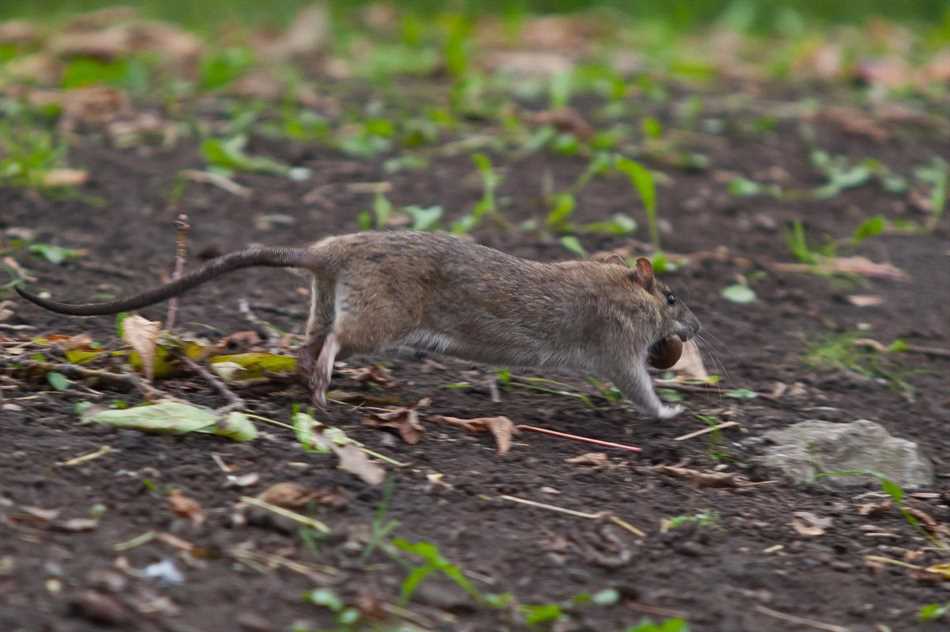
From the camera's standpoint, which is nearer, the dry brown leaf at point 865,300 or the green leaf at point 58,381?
the green leaf at point 58,381

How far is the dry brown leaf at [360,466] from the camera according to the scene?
390cm

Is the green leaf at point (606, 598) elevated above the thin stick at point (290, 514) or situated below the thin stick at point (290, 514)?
below

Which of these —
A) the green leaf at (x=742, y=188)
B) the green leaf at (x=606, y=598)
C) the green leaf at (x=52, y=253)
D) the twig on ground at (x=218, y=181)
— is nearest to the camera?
the green leaf at (x=606, y=598)

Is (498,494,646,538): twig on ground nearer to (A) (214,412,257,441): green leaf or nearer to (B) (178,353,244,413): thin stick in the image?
(A) (214,412,257,441): green leaf

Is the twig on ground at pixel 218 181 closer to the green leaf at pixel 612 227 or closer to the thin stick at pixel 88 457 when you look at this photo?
the green leaf at pixel 612 227

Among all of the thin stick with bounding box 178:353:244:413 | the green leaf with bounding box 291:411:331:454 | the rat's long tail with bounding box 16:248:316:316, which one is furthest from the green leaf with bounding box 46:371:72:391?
the green leaf with bounding box 291:411:331:454

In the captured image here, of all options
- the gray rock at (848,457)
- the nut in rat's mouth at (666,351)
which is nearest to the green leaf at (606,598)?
the gray rock at (848,457)

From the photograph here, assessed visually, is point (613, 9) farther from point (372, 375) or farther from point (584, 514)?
point (584, 514)

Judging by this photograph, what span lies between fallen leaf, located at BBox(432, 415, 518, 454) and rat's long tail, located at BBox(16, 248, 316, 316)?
0.72 metres

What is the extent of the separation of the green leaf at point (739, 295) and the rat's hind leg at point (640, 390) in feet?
4.15

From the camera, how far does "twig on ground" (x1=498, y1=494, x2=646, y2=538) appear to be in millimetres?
3971

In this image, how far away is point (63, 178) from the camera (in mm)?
6562

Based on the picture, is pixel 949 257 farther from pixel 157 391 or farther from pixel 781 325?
pixel 157 391

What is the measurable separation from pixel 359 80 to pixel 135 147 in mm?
2176
